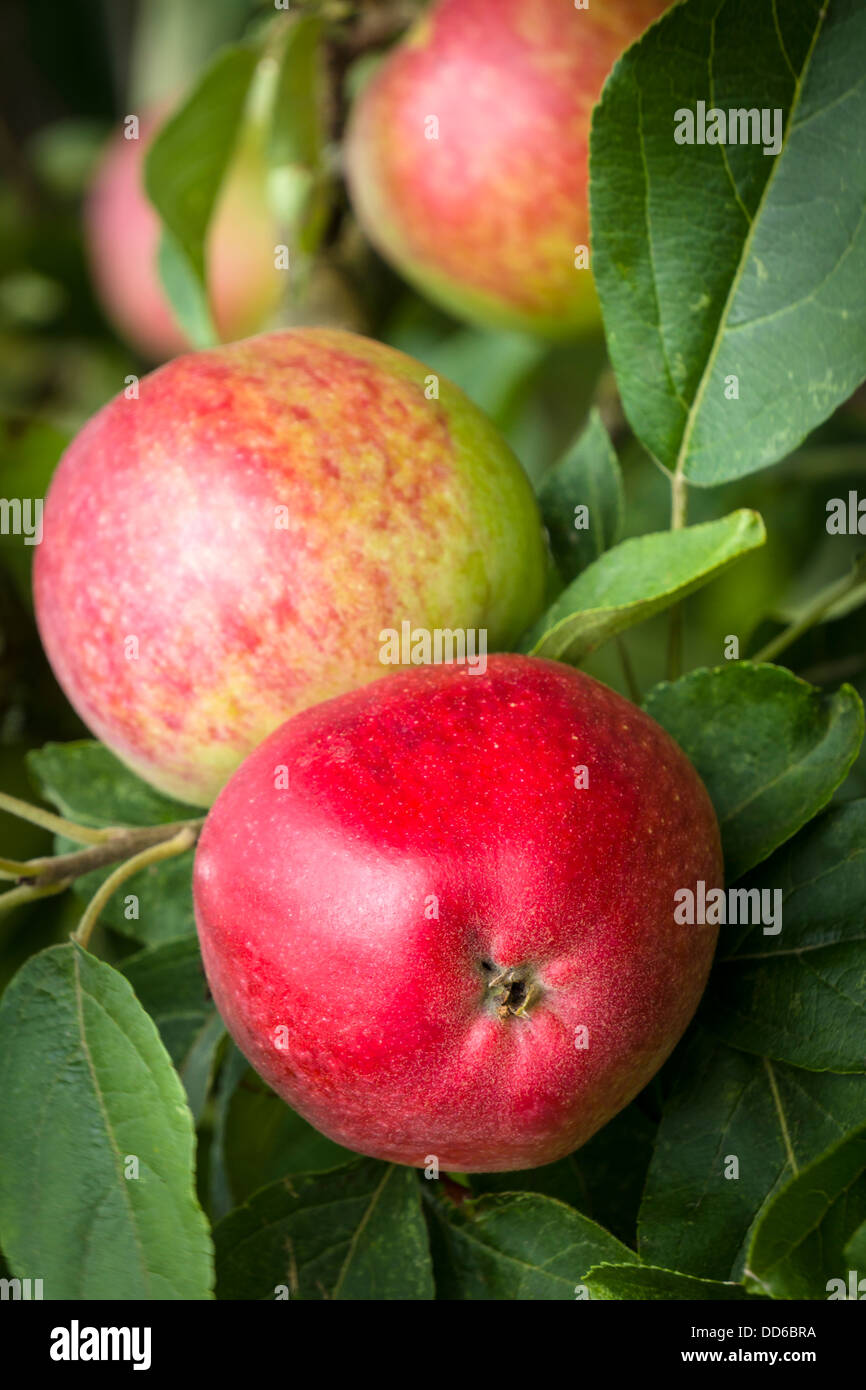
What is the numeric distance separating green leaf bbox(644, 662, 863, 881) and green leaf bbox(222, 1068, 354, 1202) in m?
0.29

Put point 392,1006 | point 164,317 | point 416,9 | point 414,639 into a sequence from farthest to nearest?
1. point 164,317
2. point 416,9
3. point 414,639
4. point 392,1006

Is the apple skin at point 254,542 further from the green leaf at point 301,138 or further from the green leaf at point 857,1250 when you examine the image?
the green leaf at point 301,138

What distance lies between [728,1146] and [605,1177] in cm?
8

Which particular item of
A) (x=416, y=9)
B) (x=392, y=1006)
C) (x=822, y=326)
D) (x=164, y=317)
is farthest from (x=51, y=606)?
(x=164, y=317)

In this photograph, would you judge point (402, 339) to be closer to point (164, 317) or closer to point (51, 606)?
point (164, 317)

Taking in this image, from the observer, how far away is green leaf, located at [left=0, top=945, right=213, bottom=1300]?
1.63 ft

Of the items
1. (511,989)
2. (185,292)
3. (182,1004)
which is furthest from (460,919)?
(185,292)

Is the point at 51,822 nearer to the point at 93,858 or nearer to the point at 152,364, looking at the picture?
the point at 93,858

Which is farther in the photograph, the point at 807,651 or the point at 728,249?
the point at 807,651

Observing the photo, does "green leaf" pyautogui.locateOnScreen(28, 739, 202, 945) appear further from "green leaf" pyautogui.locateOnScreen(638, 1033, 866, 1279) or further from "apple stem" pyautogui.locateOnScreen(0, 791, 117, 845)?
"green leaf" pyautogui.locateOnScreen(638, 1033, 866, 1279)

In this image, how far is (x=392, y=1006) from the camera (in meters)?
0.45

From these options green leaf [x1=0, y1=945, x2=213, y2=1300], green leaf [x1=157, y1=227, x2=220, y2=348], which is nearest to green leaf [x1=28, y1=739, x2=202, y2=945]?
green leaf [x1=0, y1=945, x2=213, y2=1300]

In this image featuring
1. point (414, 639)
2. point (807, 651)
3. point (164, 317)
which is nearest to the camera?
point (414, 639)
